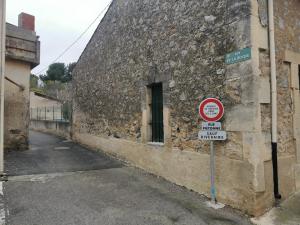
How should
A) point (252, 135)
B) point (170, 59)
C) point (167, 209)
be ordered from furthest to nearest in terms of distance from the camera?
point (170, 59) → point (167, 209) → point (252, 135)

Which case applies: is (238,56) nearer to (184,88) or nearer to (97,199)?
(184,88)

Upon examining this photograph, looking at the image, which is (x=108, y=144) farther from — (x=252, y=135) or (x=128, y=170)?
(x=252, y=135)

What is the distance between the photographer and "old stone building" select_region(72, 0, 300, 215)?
4.37 meters

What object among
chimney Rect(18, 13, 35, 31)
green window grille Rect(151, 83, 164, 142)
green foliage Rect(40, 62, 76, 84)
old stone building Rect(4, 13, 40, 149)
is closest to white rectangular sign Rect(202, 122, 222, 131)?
green window grille Rect(151, 83, 164, 142)

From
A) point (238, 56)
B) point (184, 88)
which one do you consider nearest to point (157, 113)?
point (184, 88)

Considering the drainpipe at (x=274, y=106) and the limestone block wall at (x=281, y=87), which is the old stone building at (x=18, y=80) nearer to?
the limestone block wall at (x=281, y=87)

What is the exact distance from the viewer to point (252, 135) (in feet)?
14.1

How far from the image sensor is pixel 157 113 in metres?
6.85

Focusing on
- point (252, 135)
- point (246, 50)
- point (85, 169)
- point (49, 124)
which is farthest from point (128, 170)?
point (49, 124)

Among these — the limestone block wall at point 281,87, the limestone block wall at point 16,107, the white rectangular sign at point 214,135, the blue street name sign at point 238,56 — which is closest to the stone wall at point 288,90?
the limestone block wall at point 281,87

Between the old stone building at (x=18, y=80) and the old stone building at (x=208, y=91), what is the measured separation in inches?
168

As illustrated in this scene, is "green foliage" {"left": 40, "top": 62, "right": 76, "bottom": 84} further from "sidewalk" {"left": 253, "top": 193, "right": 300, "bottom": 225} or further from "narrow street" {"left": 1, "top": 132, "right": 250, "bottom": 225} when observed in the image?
"sidewalk" {"left": 253, "top": 193, "right": 300, "bottom": 225}

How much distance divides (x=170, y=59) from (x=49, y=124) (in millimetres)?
14225

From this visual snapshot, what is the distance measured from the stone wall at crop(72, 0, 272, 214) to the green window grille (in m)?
0.23
